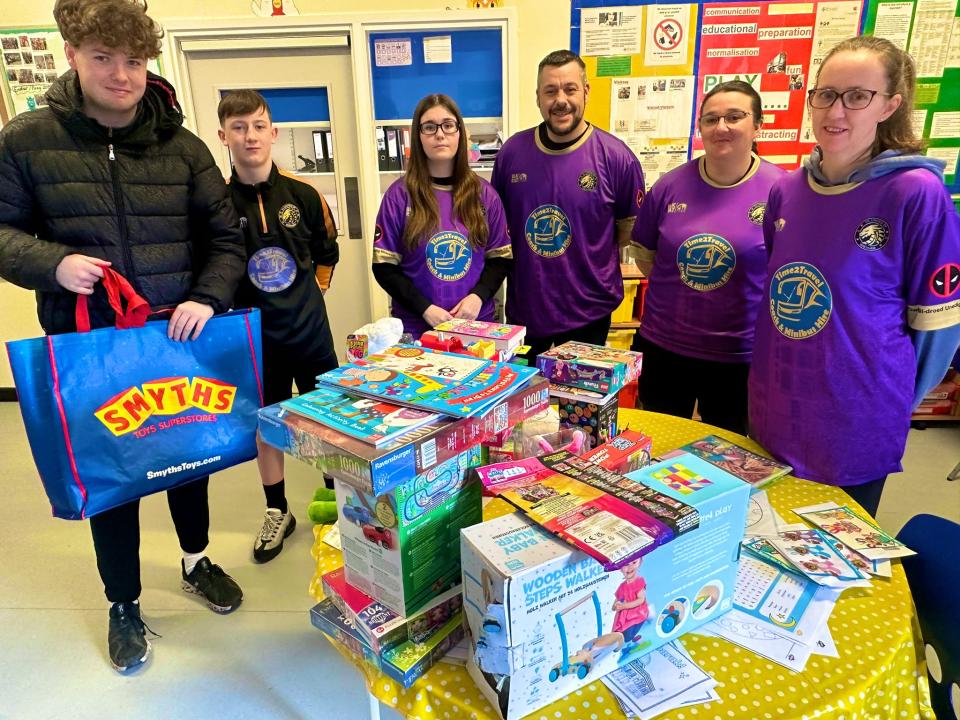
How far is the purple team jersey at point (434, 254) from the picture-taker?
1949 millimetres

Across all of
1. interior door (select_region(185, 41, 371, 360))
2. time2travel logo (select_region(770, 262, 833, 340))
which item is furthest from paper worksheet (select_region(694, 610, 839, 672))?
interior door (select_region(185, 41, 371, 360))

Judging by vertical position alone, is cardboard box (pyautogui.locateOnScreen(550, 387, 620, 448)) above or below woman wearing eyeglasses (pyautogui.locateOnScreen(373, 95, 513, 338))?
below

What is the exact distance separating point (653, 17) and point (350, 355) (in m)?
2.75

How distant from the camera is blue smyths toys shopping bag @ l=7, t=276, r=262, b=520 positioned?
4.08 feet

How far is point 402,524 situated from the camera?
0.79 meters

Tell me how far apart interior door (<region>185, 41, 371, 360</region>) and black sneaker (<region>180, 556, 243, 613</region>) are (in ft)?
6.51

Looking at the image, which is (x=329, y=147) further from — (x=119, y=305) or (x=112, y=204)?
(x=119, y=305)

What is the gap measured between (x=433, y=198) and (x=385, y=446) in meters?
1.35

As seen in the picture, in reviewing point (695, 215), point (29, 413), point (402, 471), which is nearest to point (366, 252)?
point (695, 215)

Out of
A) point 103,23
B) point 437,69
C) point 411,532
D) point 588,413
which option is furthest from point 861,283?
point 437,69

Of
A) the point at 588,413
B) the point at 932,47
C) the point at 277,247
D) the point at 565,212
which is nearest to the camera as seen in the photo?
the point at 588,413

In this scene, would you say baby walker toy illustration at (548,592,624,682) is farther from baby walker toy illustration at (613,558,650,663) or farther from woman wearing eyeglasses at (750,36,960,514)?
woman wearing eyeglasses at (750,36,960,514)

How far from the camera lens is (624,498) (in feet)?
2.69

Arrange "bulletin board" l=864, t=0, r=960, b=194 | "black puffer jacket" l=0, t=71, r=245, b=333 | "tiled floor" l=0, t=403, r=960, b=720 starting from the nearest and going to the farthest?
"black puffer jacket" l=0, t=71, r=245, b=333 → "tiled floor" l=0, t=403, r=960, b=720 → "bulletin board" l=864, t=0, r=960, b=194
